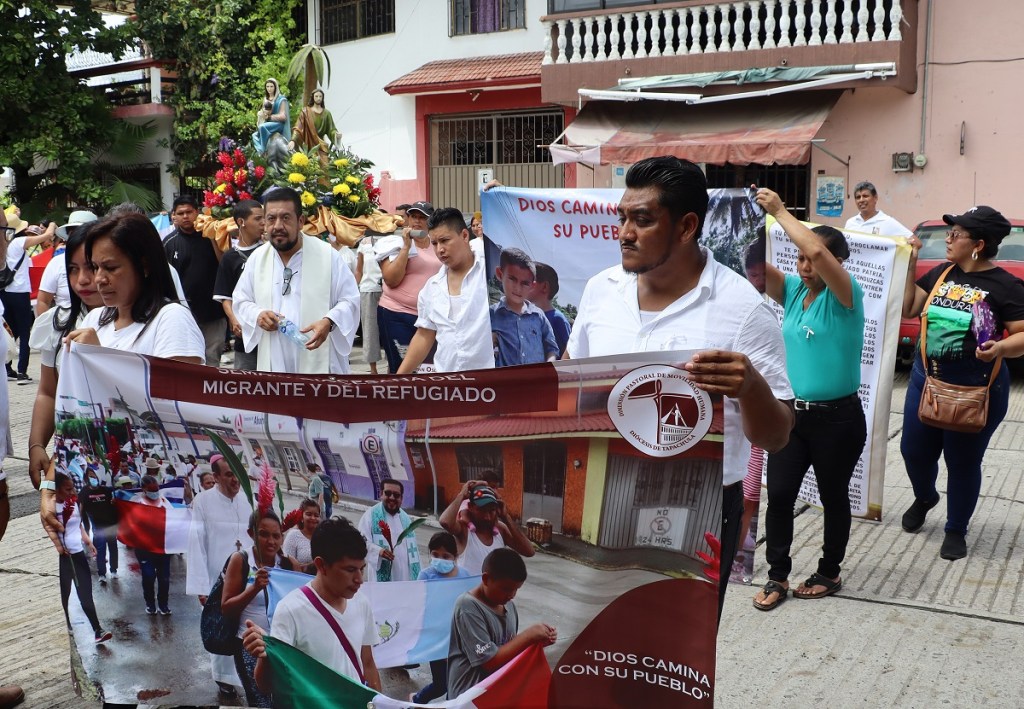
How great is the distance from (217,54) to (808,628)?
22.4 metres

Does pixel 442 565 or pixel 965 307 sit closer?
pixel 442 565

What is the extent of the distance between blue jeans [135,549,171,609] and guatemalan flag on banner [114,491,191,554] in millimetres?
21

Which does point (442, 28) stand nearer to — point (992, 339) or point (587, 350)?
point (992, 339)

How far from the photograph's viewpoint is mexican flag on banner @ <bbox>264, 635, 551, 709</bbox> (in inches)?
116

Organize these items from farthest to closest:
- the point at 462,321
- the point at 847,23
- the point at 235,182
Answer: the point at 847,23
the point at 235,182
the point at 462,321

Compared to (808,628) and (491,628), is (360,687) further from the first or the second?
(808,628)

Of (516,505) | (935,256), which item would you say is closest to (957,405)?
(516,505)

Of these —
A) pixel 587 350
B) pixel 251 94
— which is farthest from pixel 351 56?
pixel 587 350

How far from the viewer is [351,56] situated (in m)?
23.8

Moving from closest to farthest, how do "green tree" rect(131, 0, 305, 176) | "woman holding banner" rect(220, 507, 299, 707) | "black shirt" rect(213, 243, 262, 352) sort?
"woman holding banner" rect(220, 507, 299, 707), "black shirt" rect(213, 243, 262, 352), "green tree" rect(131, 0, 305, 176)

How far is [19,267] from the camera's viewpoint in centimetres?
1228

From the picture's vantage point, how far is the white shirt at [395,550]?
300 cm

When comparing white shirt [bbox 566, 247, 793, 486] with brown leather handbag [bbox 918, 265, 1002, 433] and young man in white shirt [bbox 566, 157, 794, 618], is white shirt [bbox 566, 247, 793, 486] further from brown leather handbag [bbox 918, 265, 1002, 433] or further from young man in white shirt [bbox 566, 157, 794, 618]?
brown leather handbag [bbox 918, 265, 1002, 433]

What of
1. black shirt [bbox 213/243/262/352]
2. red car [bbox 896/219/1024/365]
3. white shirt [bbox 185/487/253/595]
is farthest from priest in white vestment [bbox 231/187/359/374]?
red car [bbox 896/219/1024/365]
